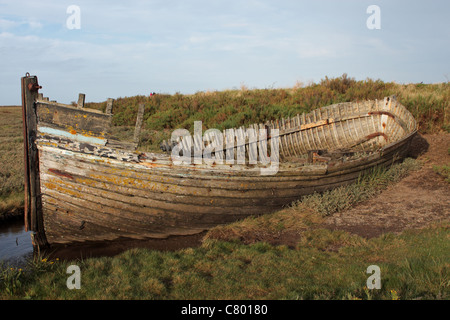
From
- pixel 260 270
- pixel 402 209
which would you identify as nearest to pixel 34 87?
pixel 260 270

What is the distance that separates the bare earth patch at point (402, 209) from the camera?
7.04m

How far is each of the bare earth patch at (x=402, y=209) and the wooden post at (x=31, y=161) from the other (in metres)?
5.55

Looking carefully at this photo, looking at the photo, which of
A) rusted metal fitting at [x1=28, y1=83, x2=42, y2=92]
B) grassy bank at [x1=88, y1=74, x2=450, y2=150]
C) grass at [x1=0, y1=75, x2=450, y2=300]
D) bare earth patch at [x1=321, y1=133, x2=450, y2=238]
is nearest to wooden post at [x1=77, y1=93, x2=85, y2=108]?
rusted metal fitting at [x1=28, y1=83, x2=42, y2=92]

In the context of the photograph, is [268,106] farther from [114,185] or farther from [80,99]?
[114,185]

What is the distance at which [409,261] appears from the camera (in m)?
4.93

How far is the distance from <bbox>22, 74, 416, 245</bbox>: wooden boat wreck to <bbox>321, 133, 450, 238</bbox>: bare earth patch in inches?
51.5

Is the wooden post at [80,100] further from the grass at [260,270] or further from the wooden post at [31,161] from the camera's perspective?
the grass at [260,270]

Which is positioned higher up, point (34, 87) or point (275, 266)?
point (34, 87)

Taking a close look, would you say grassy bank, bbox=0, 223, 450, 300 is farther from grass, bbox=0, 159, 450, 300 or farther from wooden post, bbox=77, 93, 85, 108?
wooden post, bbox=77, 93, 85, 108

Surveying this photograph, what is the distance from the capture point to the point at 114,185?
638 centimetres

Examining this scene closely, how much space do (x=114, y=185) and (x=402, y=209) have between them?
242 inches

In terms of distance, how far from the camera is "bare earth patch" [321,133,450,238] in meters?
7.04

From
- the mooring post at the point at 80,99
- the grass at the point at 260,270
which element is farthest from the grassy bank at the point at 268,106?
the grass at the point at 260,270
